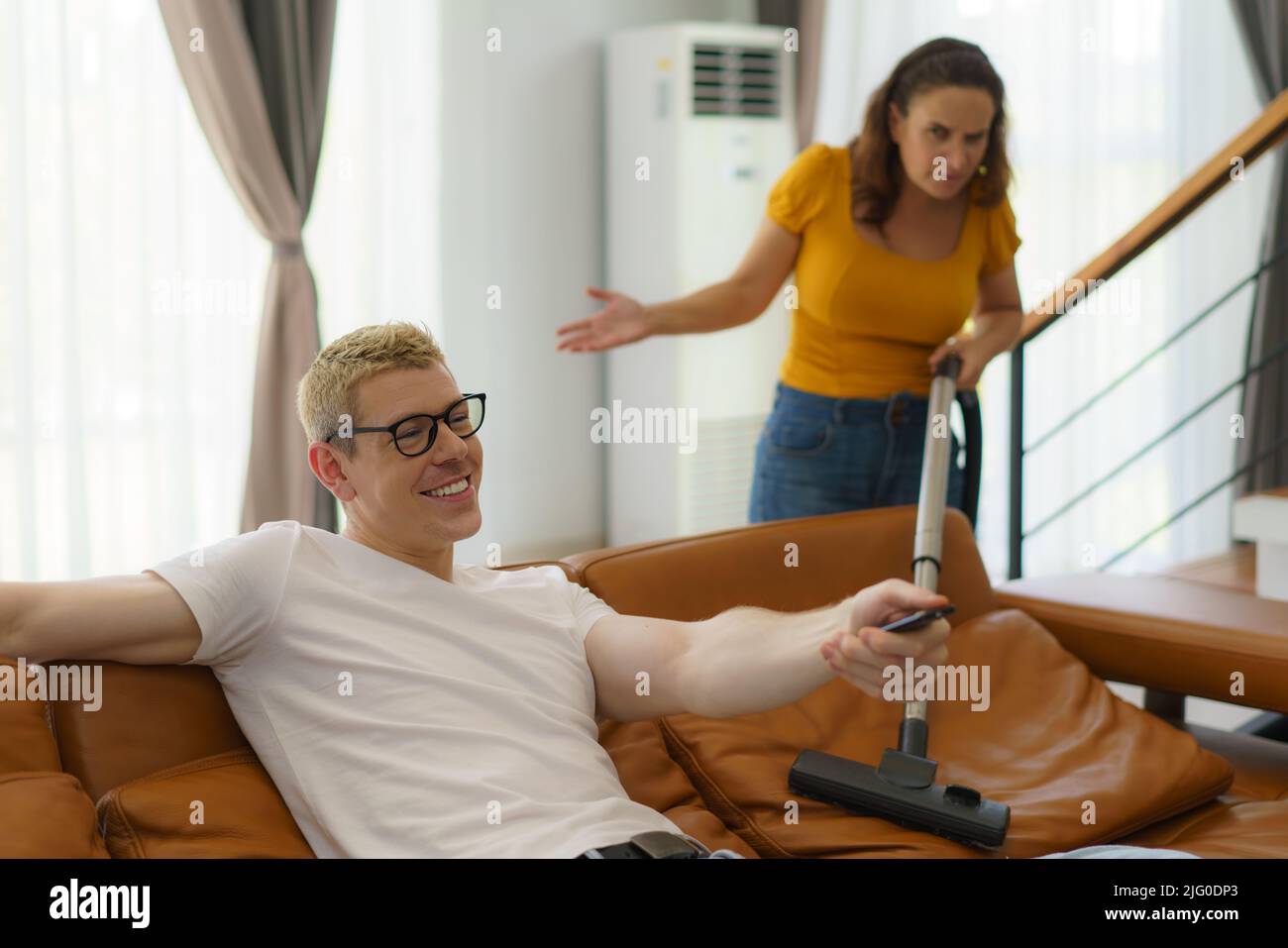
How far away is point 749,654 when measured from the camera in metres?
1.57

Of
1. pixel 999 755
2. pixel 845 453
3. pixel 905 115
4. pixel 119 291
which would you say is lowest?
pixel 999 755

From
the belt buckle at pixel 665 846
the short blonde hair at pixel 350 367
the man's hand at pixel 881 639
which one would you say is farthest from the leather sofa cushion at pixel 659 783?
the short blonde hair at pixel 350 367

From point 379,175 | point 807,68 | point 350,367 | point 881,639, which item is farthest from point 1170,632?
point 807,68

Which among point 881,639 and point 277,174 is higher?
point 277,174

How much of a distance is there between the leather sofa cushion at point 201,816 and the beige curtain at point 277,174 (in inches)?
95.9

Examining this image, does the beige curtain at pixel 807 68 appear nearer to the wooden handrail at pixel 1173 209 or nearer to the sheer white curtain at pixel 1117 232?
the sheer white curtain at pixel 1117 232

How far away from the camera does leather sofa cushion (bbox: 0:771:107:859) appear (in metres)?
1.31

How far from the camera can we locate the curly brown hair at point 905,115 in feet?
7.52

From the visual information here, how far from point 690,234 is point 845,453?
2.51 m

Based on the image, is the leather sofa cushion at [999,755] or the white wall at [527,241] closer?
the leather sofa cushion at [999,755]

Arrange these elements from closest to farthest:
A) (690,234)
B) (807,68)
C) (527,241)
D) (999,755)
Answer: (999,755) < (690,234) < (527,241) < (807,68)

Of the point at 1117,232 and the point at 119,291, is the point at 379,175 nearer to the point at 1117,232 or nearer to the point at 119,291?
the point at 119,291

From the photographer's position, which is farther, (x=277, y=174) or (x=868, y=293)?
(x=277, y=174)

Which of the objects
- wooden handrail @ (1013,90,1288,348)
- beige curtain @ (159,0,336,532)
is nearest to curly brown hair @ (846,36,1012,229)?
wooden handrail @ (1013,90,1288,348)
